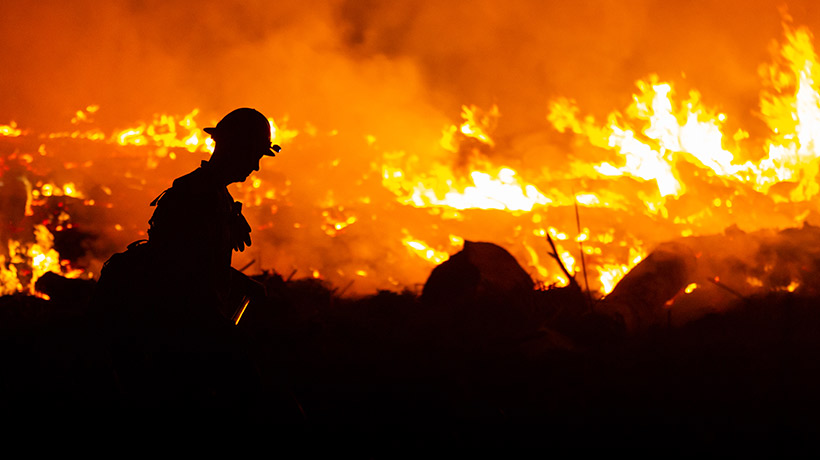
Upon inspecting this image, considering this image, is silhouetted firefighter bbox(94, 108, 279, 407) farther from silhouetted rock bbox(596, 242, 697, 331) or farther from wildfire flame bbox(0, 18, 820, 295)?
wildfire flame bbox(0, 18, 820, 295)

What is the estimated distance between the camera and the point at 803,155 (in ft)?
30.6

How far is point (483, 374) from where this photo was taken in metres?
5.47

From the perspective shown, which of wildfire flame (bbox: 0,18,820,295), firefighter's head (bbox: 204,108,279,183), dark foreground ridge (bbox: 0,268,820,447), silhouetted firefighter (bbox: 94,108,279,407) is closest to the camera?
silhouetted firefighter (bbox: 94,108,279,407)

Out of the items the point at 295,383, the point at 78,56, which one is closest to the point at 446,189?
Answer: the point at 295,383

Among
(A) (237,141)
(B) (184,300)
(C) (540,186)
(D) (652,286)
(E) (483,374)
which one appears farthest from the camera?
(C) (540,186)

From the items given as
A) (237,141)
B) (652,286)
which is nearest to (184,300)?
(237,141)

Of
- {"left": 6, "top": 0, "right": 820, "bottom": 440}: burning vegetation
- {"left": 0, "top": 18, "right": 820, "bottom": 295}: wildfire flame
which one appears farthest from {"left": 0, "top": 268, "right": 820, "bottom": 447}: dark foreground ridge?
{"left": 0, "top": 18, "right": 820, "bottom": 295}: wildfire flame

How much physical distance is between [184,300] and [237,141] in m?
0.86

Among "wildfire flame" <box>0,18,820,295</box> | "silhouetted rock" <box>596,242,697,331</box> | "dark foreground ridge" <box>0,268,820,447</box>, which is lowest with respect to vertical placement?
"dark foreground ridge" <box>0,268,820,447</box>

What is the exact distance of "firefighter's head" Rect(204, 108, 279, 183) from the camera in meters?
3.53

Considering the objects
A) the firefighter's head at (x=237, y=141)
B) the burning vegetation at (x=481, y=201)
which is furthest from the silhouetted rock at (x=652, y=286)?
the firefighter's head at (x=237, y=141)

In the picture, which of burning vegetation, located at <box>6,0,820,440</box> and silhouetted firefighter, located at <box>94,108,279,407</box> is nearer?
silhouetted firefighter, located at <box>94,108,279,407</box>

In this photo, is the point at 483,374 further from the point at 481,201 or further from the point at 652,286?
the point at 481,201

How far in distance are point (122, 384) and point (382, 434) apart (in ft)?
5.76
